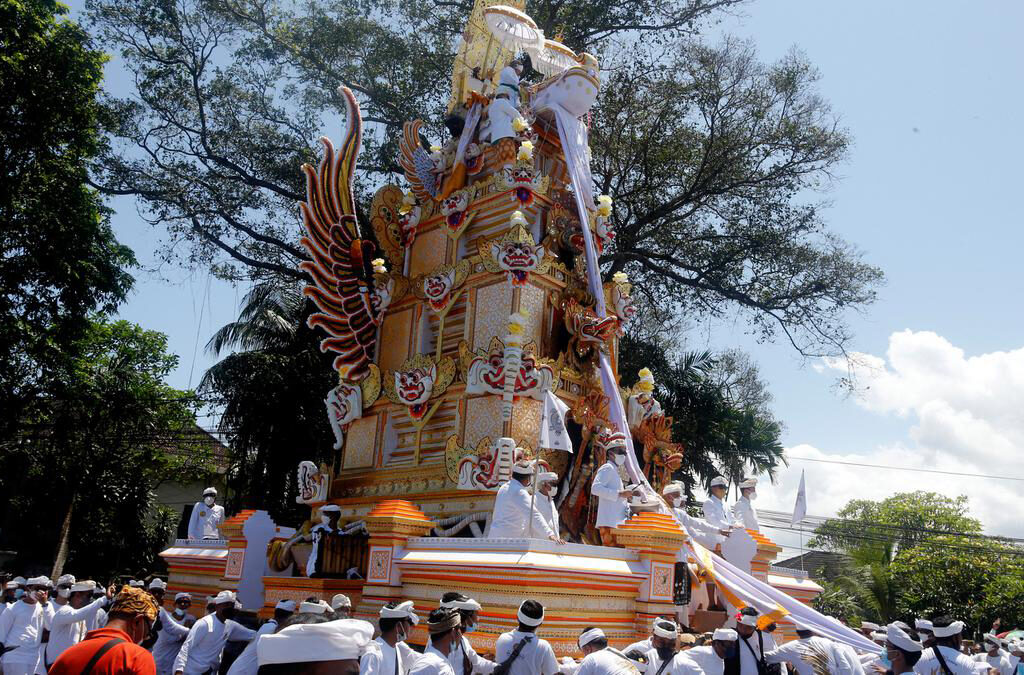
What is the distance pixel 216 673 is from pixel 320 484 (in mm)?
6994

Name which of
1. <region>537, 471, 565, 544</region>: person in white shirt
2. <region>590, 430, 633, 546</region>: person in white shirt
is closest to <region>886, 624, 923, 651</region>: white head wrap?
<region>537, 471, 565, 544</region>: person in white shirt

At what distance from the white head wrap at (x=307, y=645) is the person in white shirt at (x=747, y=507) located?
10.2m

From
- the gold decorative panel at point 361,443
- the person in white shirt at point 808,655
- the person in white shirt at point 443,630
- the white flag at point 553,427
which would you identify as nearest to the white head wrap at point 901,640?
the person in white shirt at point 808,655

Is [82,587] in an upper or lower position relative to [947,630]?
lower

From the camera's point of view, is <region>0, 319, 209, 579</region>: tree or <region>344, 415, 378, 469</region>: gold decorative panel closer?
<region>344, 415, 378, 469</region>: gold decorative panel

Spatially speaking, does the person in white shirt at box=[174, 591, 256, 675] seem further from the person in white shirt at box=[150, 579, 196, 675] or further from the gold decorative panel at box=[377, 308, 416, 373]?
the gold decorative panel at box=[377, 308, 416, 373]

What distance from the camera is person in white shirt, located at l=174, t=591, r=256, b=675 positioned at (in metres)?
7.12

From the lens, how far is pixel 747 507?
1230cm

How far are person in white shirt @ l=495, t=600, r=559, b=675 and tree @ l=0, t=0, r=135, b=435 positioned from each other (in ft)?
51.6

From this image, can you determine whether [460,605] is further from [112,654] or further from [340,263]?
[340,263]

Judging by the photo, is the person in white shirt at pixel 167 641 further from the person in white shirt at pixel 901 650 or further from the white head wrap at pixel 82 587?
the person in white shirt at pixel 901 650

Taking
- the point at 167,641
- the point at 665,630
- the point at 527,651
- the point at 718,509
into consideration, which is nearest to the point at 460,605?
the point at 527,651

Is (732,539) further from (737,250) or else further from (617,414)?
(737,250)

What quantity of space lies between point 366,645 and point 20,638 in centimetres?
795
